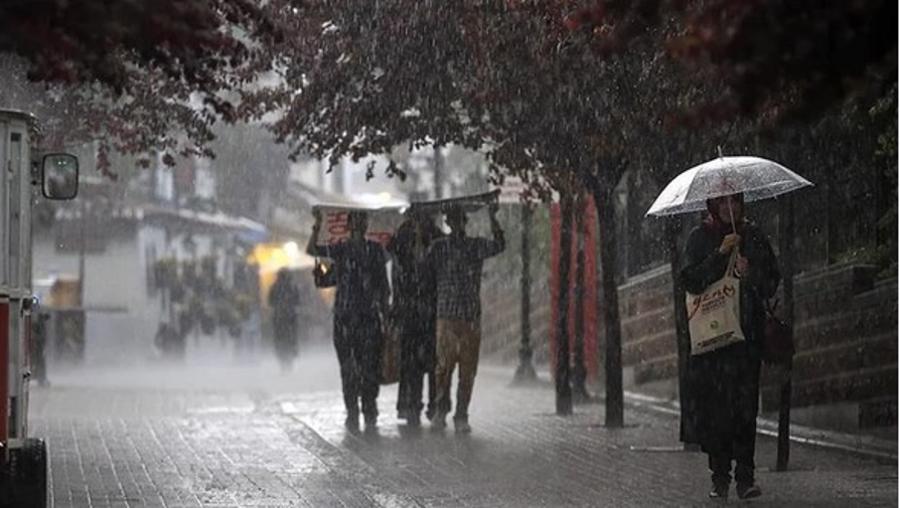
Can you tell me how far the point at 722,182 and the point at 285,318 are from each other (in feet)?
69.7

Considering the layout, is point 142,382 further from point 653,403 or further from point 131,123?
point 131,123

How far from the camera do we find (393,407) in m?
20.8

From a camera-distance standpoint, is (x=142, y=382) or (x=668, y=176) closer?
(x=668, y=176)

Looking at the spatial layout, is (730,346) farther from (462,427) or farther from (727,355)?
(462,427)

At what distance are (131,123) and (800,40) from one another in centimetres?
1145

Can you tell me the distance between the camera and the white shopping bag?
37.8 feet

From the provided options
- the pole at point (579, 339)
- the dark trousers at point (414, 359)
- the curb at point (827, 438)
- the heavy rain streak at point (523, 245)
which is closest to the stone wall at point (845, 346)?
the heavy rain streak at point (523, 245)

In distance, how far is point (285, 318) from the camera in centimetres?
3281

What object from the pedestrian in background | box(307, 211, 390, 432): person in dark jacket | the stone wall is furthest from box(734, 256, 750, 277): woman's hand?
box(307, 211, 390, 432): person in dark jacket

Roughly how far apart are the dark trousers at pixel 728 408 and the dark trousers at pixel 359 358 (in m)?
6.14

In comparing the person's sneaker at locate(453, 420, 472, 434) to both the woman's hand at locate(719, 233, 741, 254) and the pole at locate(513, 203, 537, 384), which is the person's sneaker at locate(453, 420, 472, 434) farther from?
the pole at locate(513, 203, 537, 384)

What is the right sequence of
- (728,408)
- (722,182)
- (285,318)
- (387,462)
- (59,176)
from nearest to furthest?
(59,176), (728,408), (722,182), (387,462), (285,318)

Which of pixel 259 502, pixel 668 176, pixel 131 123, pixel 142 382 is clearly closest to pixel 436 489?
pixel 259 502

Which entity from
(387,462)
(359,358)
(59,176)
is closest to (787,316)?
(387,462)
